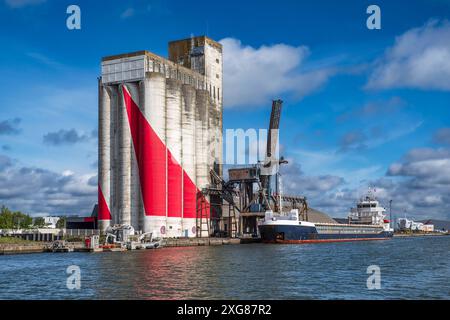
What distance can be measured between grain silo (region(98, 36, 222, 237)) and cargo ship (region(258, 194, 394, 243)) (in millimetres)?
17728

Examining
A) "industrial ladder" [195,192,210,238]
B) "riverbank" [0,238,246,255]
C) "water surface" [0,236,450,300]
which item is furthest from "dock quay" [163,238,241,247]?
"water surface" [0,236,450,300]

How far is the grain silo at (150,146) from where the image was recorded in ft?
344

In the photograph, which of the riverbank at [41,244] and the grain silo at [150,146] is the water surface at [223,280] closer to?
the riverbank at [41,244]

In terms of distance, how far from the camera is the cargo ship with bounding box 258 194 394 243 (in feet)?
354

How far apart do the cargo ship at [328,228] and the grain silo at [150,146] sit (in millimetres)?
17728

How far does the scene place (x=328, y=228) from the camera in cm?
13138

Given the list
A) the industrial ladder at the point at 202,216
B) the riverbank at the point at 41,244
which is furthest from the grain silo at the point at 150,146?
the riverbank at the point at 41,244

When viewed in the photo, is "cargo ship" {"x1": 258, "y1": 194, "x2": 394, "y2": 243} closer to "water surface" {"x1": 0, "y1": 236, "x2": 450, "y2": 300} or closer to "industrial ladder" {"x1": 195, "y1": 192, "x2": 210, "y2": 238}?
A: "industrial ladder" {"x1": 195, "y1": 192, "x2": 210, "y2": 238}

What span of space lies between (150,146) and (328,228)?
168 ft

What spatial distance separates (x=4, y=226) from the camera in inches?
5064
